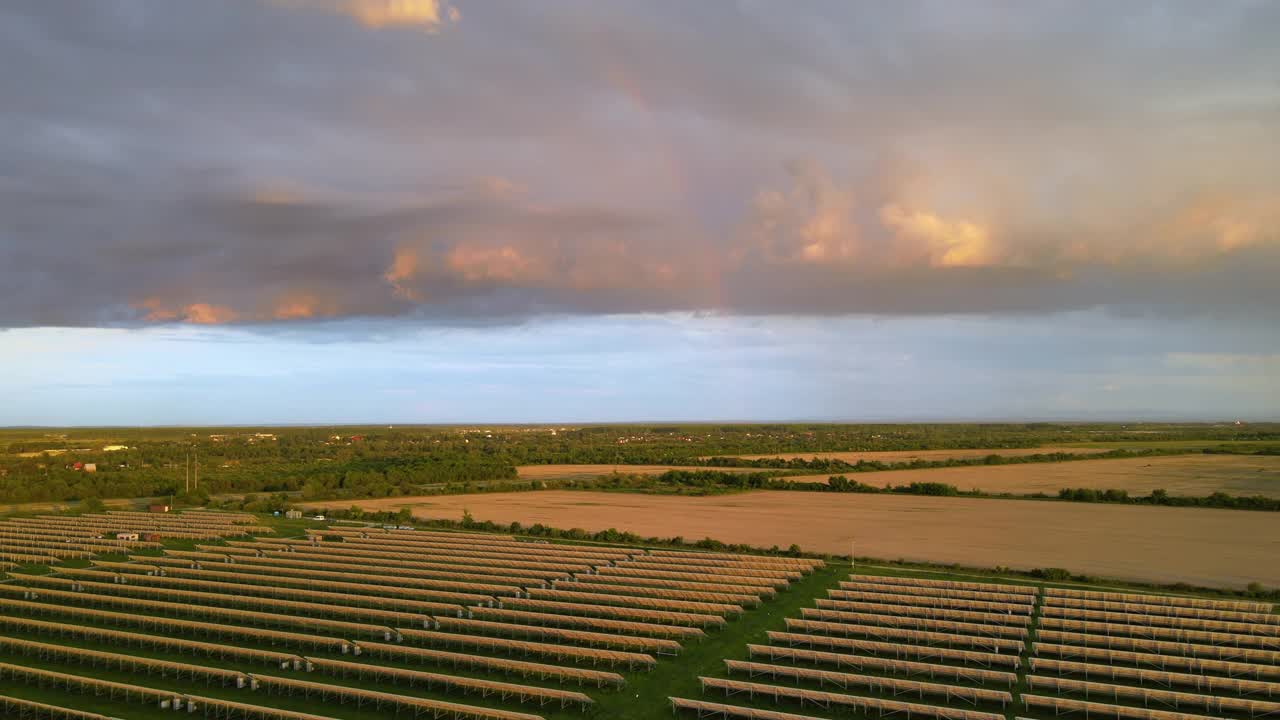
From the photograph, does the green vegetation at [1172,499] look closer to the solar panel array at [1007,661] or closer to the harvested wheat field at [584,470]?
the harvested wheat field at [584,470]

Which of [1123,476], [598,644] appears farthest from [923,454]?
[598,644]

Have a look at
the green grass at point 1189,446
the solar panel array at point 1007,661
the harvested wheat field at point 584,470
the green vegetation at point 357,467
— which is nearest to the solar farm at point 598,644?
the solar panel array at point 1007,661

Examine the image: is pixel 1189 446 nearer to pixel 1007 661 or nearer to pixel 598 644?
pixel 1007 661

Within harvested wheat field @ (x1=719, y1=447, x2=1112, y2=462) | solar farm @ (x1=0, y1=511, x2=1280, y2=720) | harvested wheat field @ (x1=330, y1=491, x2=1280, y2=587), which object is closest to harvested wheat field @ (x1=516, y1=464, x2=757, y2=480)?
harvested wheat field @ (x1=719, y1=447, x2=1112, y2=462)

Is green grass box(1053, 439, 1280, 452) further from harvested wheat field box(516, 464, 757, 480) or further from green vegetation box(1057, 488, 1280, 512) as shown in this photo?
harvested wheat field box(516, 464, 757, 480)

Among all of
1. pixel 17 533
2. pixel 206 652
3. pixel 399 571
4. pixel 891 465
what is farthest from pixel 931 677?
pixel 891 465

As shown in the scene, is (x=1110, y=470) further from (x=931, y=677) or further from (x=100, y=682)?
(x=100, y=682)
